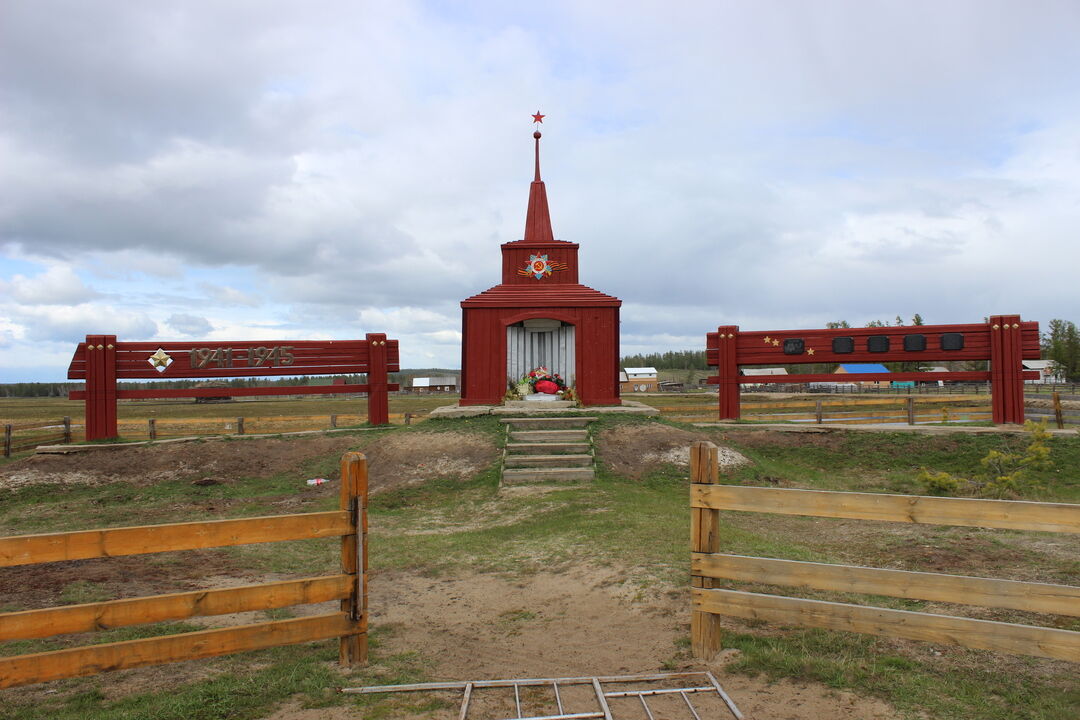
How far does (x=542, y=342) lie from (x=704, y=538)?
1547 cm

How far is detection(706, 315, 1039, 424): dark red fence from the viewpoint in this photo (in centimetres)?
1794

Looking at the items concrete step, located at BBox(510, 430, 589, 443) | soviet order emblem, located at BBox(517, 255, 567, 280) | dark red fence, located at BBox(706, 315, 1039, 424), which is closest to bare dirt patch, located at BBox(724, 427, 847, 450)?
dark red fence, located at BBox(706, 315, 1039, 424)

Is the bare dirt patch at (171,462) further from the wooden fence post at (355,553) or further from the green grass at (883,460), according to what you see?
the wooden fence post at (355,553)

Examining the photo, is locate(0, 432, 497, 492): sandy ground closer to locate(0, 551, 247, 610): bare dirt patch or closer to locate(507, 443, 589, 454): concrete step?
locate(507, 443, 589, 454): concrete step

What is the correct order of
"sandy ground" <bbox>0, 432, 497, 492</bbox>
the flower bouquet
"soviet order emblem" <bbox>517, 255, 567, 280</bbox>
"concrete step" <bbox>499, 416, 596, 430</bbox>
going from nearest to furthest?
"sandy ground" <bbox>0, 432, 497, 492</bbox> → "concrete step" <bbox>499, 416, 596, 430</bbox> → the flower bouquet → "soviet order emblem" <bbox>517, 255, 567, 280</bbox>

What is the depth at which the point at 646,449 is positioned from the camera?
14578mm

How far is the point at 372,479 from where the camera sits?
13.9 m

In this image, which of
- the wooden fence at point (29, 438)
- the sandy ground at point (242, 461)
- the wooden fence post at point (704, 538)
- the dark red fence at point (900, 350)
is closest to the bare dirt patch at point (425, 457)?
the sandy ground at point (242, 461)

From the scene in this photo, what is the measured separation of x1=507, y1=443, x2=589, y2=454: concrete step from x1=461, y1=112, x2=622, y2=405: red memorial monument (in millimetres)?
4730

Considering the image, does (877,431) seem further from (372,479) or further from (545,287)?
(372,479)

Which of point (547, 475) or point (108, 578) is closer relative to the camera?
point (108, 578)

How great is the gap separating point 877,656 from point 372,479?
10966 millimetres

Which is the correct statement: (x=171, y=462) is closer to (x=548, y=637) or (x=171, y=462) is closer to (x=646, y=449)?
(x=646, y=449)

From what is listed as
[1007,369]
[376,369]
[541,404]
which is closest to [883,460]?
[1007,369]
